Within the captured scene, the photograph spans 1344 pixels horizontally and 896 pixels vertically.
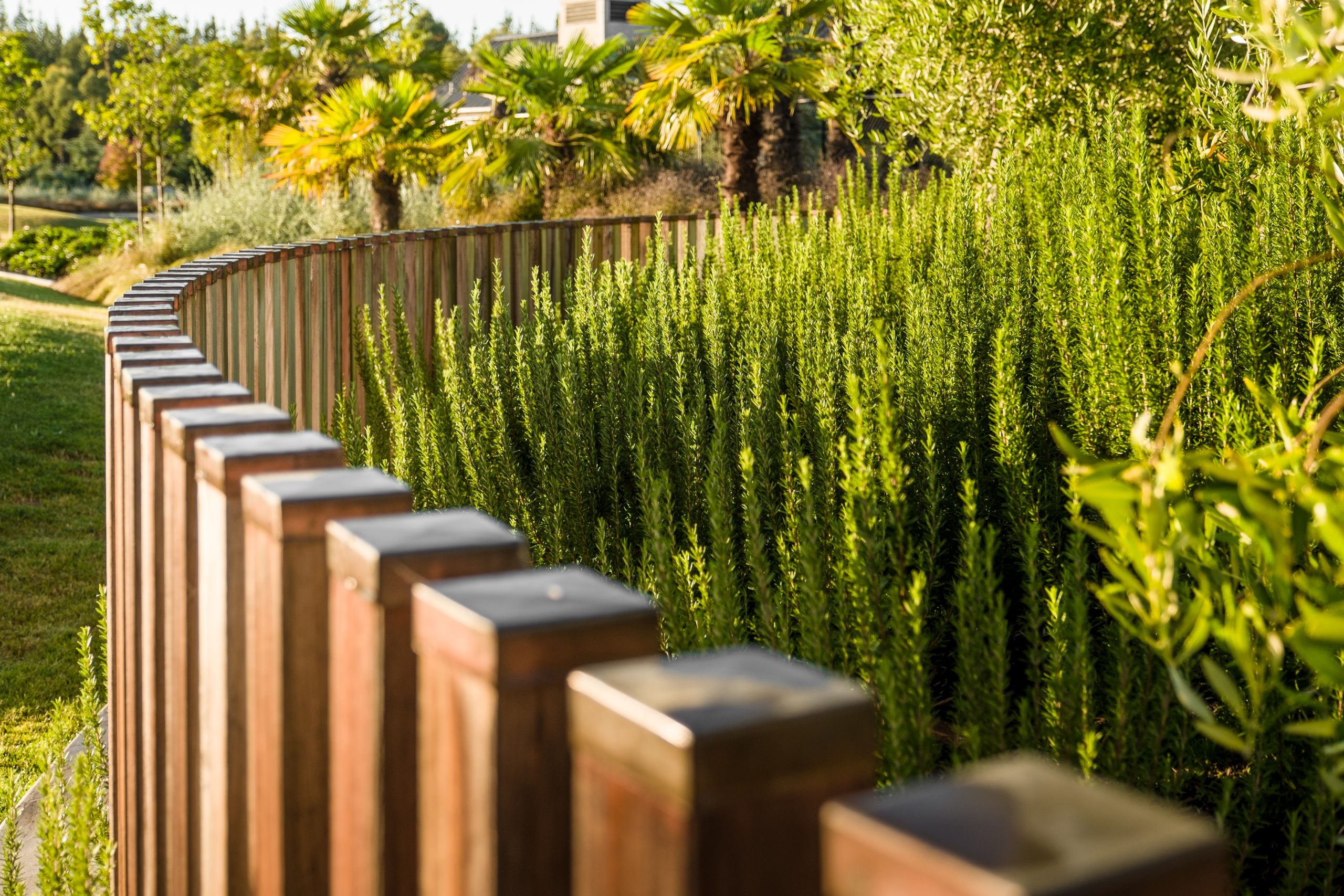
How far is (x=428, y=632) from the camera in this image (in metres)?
1.03

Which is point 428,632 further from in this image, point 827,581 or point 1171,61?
point 1171,61

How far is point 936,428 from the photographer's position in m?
3.51

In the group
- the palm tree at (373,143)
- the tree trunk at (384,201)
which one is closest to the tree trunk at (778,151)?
the palm tree at (373,143)

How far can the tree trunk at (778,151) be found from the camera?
18266mm

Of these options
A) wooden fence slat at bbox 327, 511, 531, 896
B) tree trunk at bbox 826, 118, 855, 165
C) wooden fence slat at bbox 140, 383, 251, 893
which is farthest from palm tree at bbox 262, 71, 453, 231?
wooden fence slat at bbox 327, 511, 531, 896

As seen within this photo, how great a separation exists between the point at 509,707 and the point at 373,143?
18.0 meters

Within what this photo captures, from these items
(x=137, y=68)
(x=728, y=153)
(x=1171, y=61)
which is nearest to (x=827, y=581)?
(x=1171, y=61)

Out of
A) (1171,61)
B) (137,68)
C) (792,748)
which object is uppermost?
(137,68)

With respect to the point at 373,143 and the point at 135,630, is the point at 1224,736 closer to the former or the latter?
the point at 135,630

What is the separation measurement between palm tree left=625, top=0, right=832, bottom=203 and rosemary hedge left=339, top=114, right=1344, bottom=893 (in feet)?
31.3

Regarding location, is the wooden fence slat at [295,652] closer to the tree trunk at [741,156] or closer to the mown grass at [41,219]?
the tree trunk at [741,156]

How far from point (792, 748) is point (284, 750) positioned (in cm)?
74

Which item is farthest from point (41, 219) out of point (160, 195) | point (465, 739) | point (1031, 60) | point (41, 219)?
point (465, 739)

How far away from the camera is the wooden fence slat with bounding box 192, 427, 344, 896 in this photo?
1.53m
